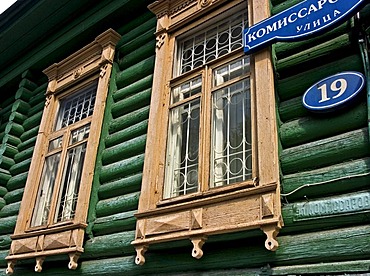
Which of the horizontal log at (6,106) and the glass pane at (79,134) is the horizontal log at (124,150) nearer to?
the glass pane at (79,134)

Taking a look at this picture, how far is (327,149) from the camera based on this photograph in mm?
2377

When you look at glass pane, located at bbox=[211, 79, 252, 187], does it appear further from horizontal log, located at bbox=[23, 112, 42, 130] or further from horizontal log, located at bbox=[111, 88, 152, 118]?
horizontal log, located at bbox=[23, 112, 42, 130]

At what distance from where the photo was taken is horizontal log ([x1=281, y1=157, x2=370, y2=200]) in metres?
2.19

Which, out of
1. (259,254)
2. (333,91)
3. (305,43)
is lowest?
(259,254)

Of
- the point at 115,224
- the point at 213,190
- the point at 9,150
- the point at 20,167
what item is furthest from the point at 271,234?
the point at 9,150

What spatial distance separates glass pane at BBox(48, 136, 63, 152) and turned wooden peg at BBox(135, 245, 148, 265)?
6.94 ft

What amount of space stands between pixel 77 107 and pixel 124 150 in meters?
1.39

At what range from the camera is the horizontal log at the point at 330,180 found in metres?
2.19

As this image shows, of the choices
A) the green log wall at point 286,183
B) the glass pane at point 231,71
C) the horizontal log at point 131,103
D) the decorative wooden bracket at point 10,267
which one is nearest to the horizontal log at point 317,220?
the green log wall at point 286,183

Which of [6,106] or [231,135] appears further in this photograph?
[6,106]

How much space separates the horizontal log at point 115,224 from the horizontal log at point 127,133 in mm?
784

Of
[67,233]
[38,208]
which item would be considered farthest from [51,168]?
[67,233]

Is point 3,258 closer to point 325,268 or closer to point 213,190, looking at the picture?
point 213,190

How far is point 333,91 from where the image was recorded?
2385 mm
